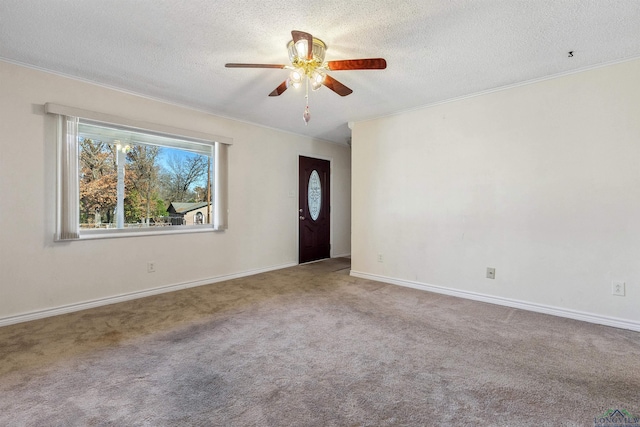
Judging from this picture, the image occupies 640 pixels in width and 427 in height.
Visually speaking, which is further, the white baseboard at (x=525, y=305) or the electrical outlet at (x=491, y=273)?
the electrical outlet at (x=491, y=273)

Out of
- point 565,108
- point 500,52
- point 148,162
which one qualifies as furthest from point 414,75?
point 148,162

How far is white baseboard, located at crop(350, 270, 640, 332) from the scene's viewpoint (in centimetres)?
264

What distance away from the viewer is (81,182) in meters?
3.16

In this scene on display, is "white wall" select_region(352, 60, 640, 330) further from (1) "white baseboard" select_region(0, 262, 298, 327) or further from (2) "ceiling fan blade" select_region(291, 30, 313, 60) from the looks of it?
(2) "ceiling fan blade" select_region(291, 30, 313, 60)

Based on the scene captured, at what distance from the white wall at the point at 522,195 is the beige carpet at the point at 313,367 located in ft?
1.40

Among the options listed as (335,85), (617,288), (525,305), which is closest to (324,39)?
(335,85)

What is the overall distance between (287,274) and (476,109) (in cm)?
341

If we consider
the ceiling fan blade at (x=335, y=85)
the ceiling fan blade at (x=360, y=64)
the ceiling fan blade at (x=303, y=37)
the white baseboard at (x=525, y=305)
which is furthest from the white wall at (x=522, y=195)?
the ceiling fan blade at (x=303, y=37)

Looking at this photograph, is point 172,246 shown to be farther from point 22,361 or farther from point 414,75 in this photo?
point 414,75

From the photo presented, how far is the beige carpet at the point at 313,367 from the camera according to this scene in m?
1.55

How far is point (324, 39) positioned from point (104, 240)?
120 inches

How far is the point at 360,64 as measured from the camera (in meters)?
2.12

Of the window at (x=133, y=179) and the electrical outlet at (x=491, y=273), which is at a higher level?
the window at (x=133, y=179)

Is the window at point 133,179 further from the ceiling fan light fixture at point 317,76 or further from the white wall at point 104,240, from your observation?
the ceiling fan light fixture at point 317,76
